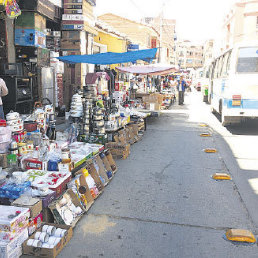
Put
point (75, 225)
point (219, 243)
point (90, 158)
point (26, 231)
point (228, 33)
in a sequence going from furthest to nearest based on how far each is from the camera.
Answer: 1. point (228, 33)
2. point (90, 158)
3. point (75, 225)
4. point (219, 243)
5. point (26, 231)

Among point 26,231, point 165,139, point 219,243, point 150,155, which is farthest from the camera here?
point 165,139

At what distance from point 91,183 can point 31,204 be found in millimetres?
1522

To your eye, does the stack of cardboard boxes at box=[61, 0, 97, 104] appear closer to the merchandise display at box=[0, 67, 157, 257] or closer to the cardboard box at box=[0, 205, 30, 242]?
the merchandise display at box=[0, 67, 157, 257]

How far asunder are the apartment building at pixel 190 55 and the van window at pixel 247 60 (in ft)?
298

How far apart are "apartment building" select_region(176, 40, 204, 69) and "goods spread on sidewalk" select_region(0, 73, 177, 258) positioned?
3748 inches

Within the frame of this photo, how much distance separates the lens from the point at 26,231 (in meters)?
3.34

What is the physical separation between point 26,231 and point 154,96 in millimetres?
11514

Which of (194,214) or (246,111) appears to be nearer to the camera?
(194,214)

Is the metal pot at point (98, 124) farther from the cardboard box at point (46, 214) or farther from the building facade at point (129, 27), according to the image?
the building facade at point (129, 27)

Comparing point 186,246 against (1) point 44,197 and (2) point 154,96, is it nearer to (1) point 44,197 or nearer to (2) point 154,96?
(1) point 44,197

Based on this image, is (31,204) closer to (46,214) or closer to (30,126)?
(46,214)

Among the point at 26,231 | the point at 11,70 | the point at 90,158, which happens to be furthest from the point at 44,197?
the point at 11,70

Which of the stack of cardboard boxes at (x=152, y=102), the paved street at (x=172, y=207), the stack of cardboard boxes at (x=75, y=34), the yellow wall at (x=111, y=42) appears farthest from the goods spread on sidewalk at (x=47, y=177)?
the yellow wall at (x=111, y=42)

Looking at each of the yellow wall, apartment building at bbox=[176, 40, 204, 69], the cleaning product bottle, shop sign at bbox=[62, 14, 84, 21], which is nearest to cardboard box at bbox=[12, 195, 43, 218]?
the cleaning product bottle
